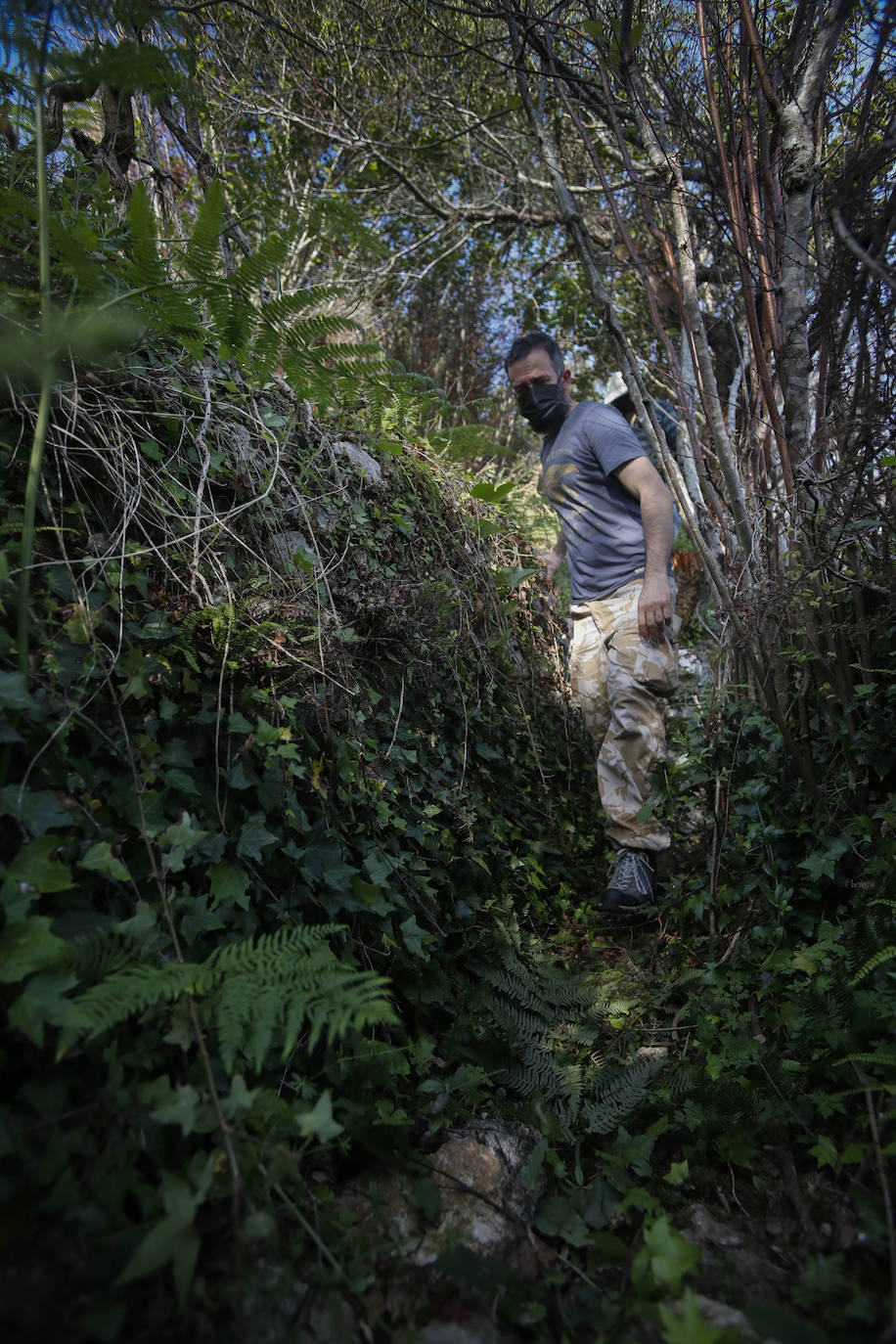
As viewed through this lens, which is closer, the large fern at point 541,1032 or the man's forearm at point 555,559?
the large fern at point 541,1032

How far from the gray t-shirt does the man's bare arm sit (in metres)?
0.12

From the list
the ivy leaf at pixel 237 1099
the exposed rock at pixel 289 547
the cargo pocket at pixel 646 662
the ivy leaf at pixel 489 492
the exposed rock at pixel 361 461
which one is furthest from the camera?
the ivy leaf at pixel 489 492

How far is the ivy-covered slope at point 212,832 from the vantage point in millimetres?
1051

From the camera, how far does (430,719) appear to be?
8.36 ft

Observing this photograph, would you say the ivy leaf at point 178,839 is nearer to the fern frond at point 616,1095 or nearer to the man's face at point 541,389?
the fern frond at point 616,1095

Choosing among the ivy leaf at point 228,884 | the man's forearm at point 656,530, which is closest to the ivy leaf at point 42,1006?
the ivy leaf at point 228,884

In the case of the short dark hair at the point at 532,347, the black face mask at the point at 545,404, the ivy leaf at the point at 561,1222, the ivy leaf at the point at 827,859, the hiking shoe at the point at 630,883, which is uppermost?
the short dark hair at the point at 532,347

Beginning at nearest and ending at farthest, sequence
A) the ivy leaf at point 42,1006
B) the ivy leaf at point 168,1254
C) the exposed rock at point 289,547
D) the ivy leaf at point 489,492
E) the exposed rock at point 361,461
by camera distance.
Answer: the ivy leaf at point 168,1254 < the ivy leaf at point 42,1006 < the exposed rock at point 289,547 < the exposed rock at point 361,461 < the ivy leaf at point 489,492

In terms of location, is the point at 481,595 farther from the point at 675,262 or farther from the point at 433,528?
the point at 675,262

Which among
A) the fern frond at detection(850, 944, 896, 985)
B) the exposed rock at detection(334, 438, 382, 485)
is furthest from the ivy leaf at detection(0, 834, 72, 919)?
the exposed rock at detection(334, 438, 382, 485)

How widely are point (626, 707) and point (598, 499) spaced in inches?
42.4

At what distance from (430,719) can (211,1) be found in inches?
100

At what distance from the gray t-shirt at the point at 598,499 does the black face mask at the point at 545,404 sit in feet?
0.40

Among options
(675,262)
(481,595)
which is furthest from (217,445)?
(675,262)
